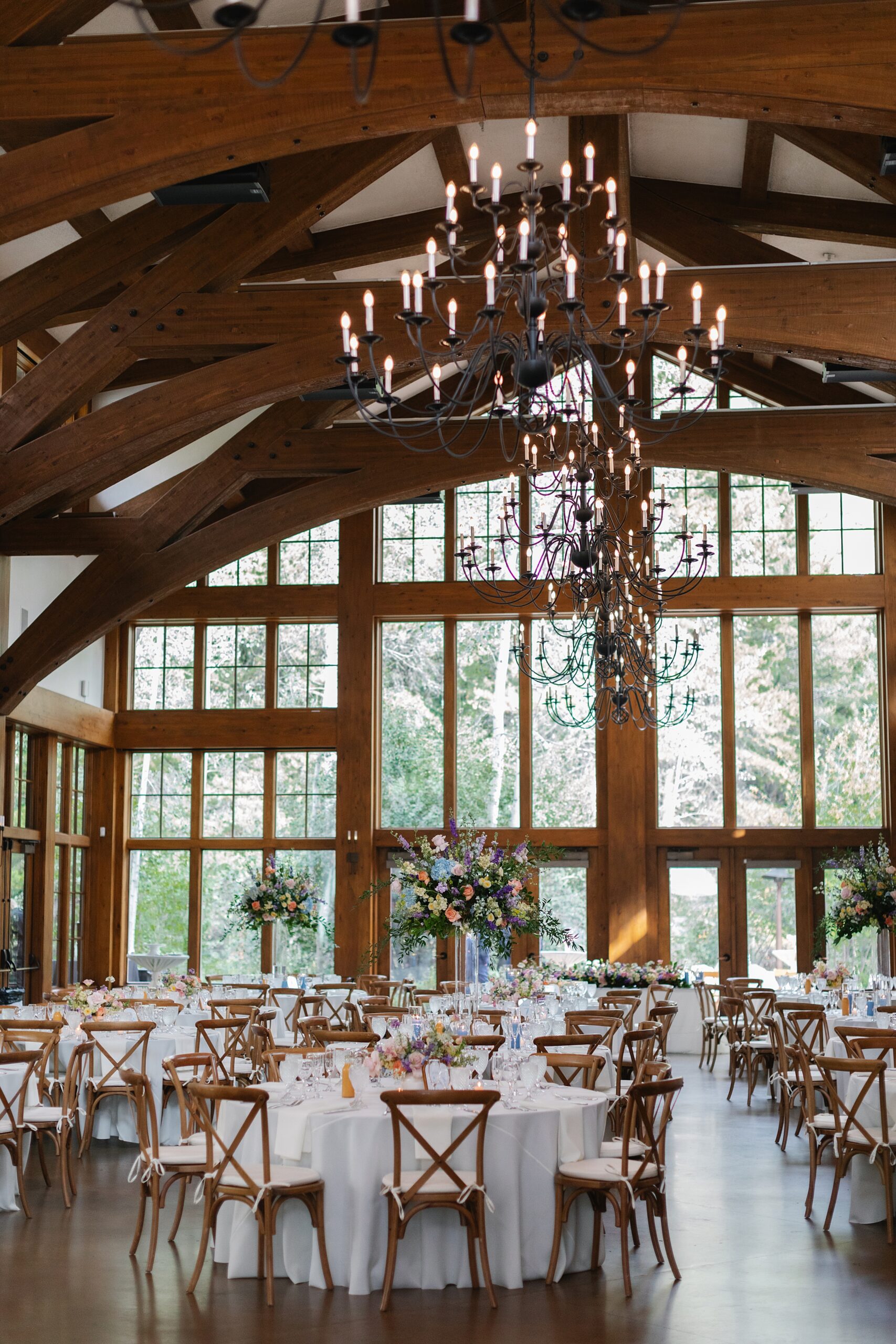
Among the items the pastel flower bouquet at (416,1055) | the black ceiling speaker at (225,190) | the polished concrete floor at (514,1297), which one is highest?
the black ceiling speaker at (225,190)

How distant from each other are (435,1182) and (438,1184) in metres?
0.02

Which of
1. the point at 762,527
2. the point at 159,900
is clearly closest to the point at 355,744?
the point at 159,900

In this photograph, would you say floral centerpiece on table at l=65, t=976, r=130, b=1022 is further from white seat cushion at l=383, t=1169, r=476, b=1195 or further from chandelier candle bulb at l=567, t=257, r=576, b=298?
chandelier candle bulb at l=567, t=257, r=576, b=298

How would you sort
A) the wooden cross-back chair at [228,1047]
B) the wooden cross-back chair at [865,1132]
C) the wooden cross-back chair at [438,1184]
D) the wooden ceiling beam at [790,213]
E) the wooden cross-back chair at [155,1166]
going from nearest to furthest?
the wooden cross-back chair at [438,1184] → the wooden cross-back chair at [155,1166] → the wooden cross-back chair at [865,1132] → the wooden cross-back chair at [228,1047] → the wooden ceiling beam at [790,213]

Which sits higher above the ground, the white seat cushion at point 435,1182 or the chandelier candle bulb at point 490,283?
the chandelier candle bulb at point 490,283

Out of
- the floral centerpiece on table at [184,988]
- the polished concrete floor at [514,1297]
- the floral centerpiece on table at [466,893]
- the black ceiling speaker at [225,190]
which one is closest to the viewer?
the polished concrete floor at [514,1297]

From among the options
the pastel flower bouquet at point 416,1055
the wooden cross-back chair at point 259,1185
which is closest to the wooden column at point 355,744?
the pastel flower bouquet at point 416,1055

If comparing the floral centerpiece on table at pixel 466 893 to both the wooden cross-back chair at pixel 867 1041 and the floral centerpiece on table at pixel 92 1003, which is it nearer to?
the floral centerpiece on table at pixel 92 1003

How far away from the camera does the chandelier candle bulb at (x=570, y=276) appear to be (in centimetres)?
532

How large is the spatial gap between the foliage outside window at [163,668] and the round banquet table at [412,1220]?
11.9 m

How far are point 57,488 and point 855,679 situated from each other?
10.4 metres

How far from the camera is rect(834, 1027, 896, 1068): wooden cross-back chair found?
7.52 m

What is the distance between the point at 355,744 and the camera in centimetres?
1711

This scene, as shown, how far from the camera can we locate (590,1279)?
609cm
